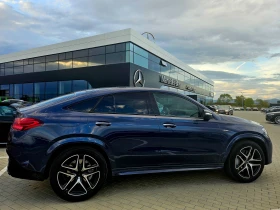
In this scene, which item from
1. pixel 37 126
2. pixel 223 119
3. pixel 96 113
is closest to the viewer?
pixel 37 126

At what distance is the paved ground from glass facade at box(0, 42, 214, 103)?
2247 cm

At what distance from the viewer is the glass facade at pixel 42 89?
30734 millimetres

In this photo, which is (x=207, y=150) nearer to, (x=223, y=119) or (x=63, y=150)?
(x=223, y=119)

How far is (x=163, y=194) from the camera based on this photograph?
380 centimetres

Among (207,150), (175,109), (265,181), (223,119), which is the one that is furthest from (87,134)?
(265,181)

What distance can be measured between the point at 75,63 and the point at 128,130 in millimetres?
28443

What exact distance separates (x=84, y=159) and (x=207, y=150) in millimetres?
2057

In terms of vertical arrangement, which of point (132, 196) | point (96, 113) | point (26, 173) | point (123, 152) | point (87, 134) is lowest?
point (132, 196)

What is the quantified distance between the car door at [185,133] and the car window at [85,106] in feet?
3.44

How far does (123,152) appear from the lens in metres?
3.69

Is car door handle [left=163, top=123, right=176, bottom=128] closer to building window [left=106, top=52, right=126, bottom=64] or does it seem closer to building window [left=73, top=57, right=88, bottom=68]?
building window [left=106, top=52, right=126, bottom=64]

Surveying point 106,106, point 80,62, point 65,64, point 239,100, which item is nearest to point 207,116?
point 106,106

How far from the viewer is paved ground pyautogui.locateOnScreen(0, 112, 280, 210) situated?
135 inches

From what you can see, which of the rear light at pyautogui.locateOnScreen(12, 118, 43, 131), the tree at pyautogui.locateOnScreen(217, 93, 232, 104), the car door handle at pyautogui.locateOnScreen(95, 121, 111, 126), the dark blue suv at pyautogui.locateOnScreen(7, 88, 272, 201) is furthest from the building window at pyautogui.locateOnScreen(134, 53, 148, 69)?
the tree at pyautogui.locateOnScreen(217, 93, 232, 104)
